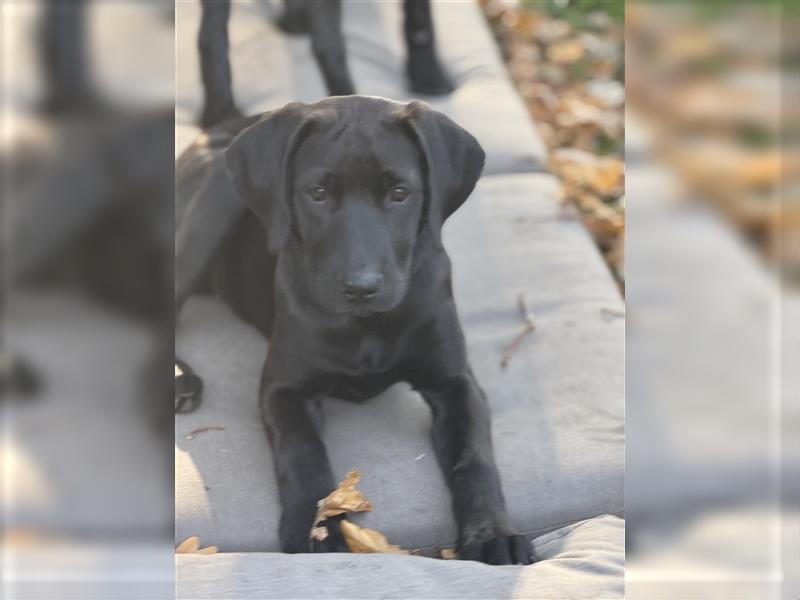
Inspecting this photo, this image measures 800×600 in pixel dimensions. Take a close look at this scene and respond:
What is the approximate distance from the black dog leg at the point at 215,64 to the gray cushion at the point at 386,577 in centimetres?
125

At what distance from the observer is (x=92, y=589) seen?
2.07 m

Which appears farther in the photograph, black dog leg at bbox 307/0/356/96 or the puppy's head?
black dog leg at bbox 307/0/356/96

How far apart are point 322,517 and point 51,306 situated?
108cm

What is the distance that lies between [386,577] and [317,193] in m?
0.93

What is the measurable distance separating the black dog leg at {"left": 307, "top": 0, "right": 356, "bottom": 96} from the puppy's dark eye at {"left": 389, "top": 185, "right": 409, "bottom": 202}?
1.64 feet

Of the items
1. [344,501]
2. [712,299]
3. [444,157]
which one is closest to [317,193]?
[444,157]

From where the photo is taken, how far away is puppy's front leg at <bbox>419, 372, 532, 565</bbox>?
254 cm

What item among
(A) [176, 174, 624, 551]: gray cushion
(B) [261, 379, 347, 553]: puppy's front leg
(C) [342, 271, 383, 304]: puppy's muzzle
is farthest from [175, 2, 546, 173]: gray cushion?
(B) [261, 379, 347, 553]: puppy's front leg

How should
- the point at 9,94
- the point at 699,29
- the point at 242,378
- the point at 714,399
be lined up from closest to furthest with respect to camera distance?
the point at 9,94 < the point at 699,29 < the point at 714,399 < the point at 242,378

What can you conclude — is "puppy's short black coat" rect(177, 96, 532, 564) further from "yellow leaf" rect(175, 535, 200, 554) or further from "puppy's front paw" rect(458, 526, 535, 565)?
"yellow leaf" rect(175, 535, 200, 554)

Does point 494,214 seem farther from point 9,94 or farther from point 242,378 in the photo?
point 9,94

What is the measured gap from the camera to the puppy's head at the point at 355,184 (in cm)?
255

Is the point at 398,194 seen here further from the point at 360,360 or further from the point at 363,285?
the point at 360,360

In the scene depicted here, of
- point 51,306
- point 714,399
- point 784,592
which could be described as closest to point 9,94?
point 51,306
